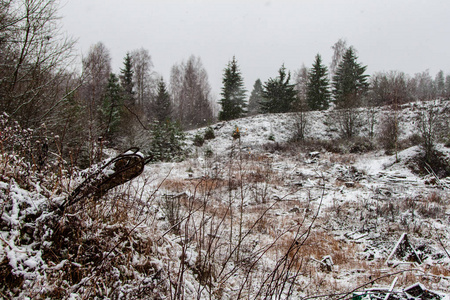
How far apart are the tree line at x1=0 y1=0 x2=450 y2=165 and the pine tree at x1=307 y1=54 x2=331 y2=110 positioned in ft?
0.28

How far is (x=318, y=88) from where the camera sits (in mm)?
27125

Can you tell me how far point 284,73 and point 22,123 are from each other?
82.6 ft

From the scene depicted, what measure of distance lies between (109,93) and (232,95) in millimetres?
13222

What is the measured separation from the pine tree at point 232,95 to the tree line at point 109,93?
0.37ft

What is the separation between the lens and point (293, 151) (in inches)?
559

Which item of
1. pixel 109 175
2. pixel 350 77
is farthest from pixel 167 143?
pixel 350 77

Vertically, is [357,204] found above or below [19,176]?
below

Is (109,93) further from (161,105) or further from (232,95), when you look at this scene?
(232,95)

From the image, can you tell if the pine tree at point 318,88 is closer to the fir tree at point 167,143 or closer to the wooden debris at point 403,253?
the fir tree at point 167,143

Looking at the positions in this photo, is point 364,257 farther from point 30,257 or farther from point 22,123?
point 22,123

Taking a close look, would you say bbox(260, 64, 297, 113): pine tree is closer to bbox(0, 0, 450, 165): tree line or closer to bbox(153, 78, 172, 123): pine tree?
bbox(0, 0, 450, 165): tree line

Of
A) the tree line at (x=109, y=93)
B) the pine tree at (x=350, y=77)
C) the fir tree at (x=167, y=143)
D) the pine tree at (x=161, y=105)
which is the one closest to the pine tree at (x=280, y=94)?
the tree line at (x=109, y=93)

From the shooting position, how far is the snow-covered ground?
112 centimetres

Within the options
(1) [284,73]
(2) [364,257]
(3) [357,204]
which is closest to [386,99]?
(1) [284,73]
